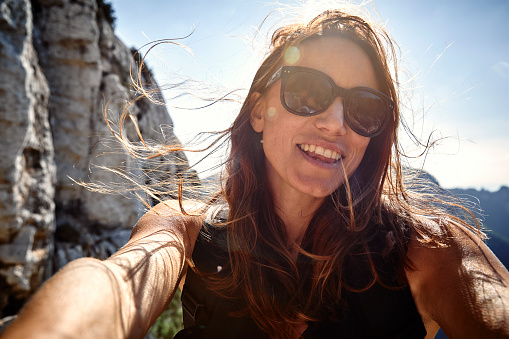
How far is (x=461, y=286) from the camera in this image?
1.34 m

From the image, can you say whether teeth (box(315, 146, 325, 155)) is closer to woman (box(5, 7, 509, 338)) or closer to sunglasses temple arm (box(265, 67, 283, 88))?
woman (box(5, 7, 509, 338))

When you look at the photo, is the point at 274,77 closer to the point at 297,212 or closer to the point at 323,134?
the point at 323,134

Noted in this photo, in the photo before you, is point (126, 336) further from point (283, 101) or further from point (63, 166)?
point (63, 166)

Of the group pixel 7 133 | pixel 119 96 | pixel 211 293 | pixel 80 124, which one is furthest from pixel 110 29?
pixel 211 293

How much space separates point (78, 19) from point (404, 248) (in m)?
11.3

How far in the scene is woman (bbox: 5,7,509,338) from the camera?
1427 millimetres

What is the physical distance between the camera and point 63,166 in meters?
8.99

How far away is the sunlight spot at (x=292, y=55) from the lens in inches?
71.0

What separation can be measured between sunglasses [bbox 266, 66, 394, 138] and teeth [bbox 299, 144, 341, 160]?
7.2 inches

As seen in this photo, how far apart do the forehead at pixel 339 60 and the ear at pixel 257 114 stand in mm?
352

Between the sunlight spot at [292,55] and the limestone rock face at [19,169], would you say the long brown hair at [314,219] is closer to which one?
the sunlight spot at [292,55]

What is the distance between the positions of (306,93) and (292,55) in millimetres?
315

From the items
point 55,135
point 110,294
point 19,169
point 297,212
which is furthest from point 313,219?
point 55,135

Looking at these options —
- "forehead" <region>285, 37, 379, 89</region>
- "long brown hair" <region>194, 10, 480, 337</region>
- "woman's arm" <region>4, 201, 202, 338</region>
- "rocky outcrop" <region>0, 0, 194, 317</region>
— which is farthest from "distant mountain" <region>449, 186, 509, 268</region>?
"rocky outcrop" <region>0, 0, 194, 317</region>
